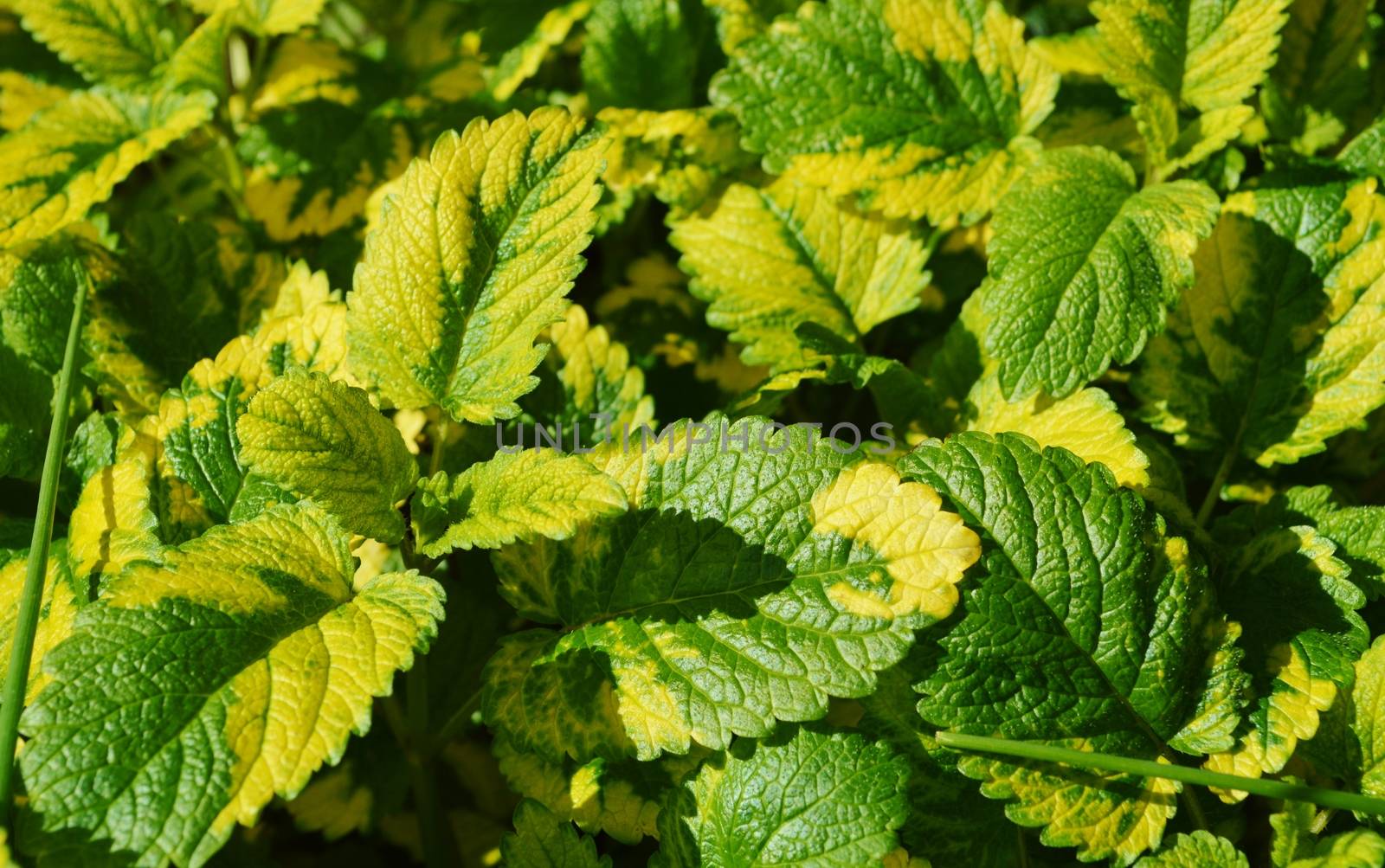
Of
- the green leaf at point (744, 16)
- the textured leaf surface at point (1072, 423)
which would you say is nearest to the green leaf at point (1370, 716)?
the textured leaf surface at point (1072, 423)

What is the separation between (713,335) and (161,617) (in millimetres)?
1227

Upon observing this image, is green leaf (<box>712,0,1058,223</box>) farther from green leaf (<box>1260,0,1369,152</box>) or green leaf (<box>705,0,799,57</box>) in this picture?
green leaf (<box>1260,0,1369,152</box>)

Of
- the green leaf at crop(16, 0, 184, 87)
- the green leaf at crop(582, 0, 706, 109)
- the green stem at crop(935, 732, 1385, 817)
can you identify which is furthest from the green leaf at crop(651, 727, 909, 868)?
the green leaf at crop(16, 0, 184, 87)

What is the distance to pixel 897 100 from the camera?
81.5 inches

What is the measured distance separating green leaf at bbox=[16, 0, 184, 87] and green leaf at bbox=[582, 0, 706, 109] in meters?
0.82

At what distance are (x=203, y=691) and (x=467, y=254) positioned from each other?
66cm

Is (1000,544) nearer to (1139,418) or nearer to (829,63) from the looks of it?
(1139,418)

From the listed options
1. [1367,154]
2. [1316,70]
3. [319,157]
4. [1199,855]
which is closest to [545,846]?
[1199,855]

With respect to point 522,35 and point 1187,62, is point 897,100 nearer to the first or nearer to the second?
point 1187,62

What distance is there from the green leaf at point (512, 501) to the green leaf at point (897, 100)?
2.72ft

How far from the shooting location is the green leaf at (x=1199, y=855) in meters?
1.47

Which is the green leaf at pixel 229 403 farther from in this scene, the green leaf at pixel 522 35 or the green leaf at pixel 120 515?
the green leaf at pixel 522 35

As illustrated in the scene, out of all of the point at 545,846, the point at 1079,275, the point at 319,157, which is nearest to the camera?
the point at 545,846

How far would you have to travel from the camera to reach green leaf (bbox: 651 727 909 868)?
1430 mm
